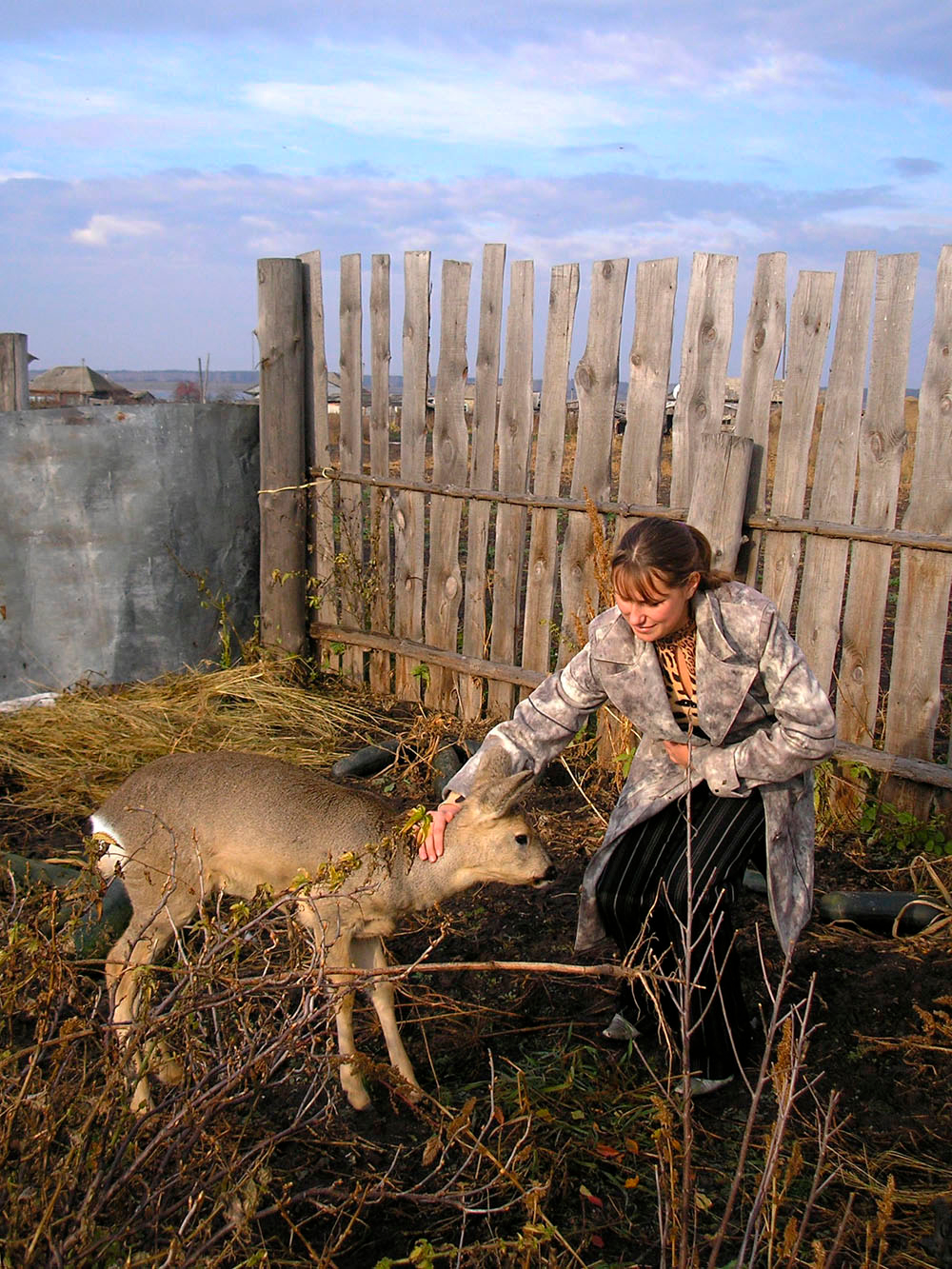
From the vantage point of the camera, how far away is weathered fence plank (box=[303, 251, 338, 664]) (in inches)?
311

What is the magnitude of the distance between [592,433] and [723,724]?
9.93ft

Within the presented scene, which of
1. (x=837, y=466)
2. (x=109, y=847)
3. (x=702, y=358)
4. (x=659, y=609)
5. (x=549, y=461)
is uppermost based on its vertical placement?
(x=702, y=358)

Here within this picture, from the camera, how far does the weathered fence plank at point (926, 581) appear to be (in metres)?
5.25

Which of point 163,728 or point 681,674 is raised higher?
point 681,674

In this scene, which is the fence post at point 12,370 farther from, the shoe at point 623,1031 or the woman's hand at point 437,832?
the shoe at point 623,1031

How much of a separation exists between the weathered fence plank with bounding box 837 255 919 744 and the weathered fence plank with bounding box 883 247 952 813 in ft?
0.31

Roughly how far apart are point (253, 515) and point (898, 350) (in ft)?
15.0

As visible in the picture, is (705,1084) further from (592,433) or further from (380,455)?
(380,455)

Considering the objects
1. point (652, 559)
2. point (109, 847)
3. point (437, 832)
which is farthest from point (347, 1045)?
point (652, 559)

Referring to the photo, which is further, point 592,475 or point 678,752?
point 592,475

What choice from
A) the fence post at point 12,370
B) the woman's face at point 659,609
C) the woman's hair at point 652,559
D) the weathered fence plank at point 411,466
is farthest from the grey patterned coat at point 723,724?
the fence post at point 12,370

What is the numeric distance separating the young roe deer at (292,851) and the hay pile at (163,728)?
2.30 meters

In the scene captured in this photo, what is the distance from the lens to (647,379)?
20.3 ft

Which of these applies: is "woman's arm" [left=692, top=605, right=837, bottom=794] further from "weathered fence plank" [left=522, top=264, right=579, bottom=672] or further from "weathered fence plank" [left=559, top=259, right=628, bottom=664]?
"weathered fence plank" [left=522, top=264, right=579, bottom=672]
